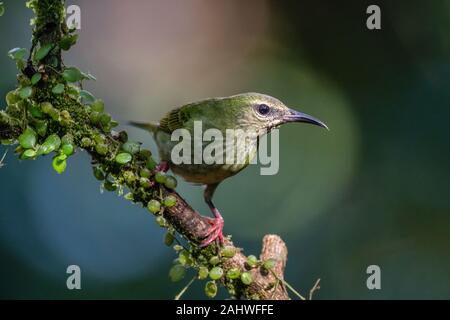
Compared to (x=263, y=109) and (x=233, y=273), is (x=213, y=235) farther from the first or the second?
(x=263, y=109)

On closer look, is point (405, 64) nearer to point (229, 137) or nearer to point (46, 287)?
point (229, 137)

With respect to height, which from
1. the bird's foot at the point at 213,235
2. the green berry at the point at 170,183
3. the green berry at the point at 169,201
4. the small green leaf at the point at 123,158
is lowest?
the bird's foot at the point at 213,235

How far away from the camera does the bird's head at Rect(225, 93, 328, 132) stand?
4238 millimetres

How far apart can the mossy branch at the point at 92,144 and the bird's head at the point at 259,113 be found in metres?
1.25

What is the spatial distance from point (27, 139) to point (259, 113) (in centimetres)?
198

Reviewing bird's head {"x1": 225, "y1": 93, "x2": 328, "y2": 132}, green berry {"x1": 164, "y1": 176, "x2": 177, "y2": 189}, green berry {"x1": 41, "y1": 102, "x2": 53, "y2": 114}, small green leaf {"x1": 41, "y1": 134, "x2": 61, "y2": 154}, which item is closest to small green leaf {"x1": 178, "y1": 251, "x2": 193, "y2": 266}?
green berry {"x1": 164, "y1": 176, "x2": 177, "y2": 189}

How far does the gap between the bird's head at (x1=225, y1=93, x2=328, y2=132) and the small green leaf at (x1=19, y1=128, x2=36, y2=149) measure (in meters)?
1.79

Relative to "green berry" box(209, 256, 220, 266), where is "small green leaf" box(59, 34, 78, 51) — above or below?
above

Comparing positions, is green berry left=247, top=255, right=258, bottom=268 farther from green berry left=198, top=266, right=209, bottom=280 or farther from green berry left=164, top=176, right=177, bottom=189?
green berry left=164, top=176, right=177, bottom=189

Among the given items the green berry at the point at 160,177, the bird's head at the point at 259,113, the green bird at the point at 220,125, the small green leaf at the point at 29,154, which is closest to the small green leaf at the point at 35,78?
the small green leaf at the point at 29,154

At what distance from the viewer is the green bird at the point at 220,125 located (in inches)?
158

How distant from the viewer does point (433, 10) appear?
19.8 ft

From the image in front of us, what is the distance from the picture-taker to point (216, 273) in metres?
3.03

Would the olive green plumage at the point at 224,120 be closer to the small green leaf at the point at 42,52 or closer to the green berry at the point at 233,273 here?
the green berry at the point at 233,273
